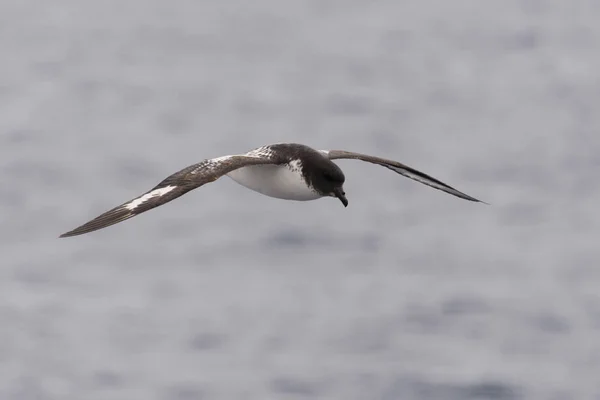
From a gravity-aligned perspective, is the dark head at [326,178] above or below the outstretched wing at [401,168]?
below

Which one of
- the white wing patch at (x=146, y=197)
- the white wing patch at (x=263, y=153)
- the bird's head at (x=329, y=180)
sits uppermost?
the white wing patch at (x=263, y=153)

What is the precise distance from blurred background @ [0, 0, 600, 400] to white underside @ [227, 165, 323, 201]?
2137 centimetres

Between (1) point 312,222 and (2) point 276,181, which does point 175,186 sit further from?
(1) point 312,222

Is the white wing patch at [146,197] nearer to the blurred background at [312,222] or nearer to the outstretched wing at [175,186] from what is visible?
the outstretched wing at [175,186]

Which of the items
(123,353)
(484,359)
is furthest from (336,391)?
(123,353)

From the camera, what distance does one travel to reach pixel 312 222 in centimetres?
5562

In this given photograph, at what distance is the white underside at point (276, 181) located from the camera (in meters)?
19.6

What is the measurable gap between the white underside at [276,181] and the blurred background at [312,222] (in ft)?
70.1

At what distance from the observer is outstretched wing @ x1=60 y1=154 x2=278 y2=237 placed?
1720 centimetres

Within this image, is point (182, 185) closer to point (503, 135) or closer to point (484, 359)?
point (484, 359)

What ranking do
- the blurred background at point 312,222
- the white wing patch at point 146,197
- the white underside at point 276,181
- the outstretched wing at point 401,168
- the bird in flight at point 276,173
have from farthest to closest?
the blurred background at point 312,222
the outstretched wing at point 401,168
the white underside at point 276,181
the bird in flight at point 276,173
the white wing patch at point 146,197

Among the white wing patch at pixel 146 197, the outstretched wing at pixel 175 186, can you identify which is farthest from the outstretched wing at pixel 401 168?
the white wing patch at pixel 146 197

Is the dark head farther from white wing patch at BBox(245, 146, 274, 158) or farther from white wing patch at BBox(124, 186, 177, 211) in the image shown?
white wing patch at BBox(124, 186, 177, 211)

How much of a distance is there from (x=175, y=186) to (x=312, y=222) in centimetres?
3762
